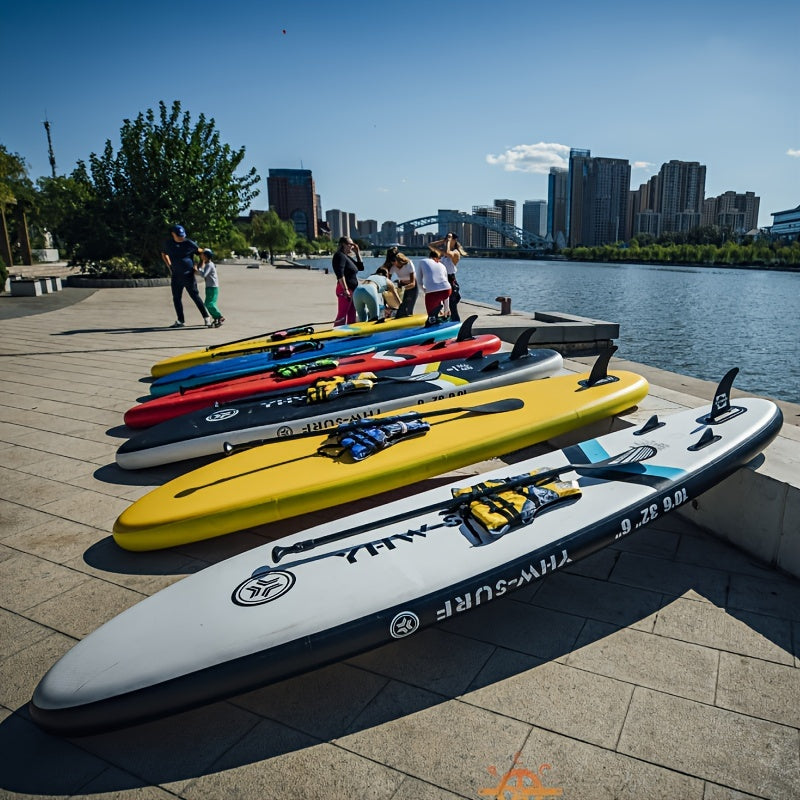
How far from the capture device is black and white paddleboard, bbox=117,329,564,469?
4562 millimetres

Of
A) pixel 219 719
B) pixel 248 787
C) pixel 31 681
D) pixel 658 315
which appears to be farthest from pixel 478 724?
pixel 658 315

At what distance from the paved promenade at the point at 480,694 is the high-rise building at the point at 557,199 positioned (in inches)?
6593

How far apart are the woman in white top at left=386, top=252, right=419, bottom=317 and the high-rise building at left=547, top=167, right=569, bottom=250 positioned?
6329 inches

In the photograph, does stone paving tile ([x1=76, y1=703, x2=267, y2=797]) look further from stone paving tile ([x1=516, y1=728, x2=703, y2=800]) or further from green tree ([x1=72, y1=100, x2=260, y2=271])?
green tree ([x1=72, y1=100, x2=260, y2=271])

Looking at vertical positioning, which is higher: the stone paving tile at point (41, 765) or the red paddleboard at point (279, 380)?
the red paddleboard at point (279, 380)

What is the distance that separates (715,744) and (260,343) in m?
6.81

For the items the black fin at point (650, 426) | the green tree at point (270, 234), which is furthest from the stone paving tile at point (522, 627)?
the green tree at point (270, 234)

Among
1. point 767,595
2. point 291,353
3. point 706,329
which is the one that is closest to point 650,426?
point 767,595

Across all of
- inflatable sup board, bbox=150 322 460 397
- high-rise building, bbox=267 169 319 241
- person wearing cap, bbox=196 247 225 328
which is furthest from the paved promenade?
high-rise building, bbox=267 169 319 241

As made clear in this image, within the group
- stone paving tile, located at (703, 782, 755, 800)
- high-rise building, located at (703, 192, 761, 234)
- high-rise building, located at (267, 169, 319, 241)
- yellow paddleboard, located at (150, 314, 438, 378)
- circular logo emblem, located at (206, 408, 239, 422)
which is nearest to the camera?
stone paving tile, located at (703, 782, 755, 800)

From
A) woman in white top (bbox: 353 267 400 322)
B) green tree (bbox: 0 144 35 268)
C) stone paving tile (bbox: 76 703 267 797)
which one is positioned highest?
green tree (bbox: 0 144 35 268)

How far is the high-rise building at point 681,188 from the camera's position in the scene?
15012 centimetres

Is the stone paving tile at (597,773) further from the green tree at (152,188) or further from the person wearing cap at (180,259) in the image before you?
the green tree at (152,188)

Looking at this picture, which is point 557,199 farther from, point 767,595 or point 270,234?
point 767,595
